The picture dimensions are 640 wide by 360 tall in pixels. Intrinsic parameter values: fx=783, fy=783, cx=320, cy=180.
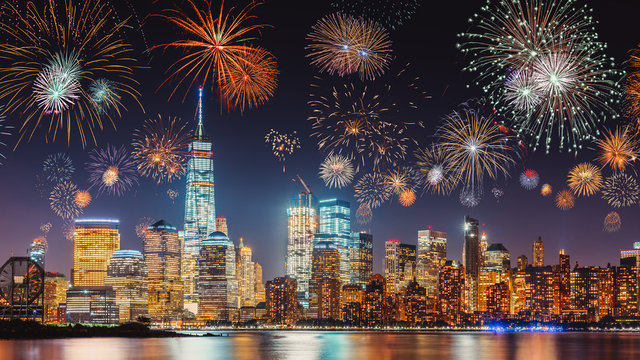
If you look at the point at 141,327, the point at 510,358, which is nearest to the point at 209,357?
the point at 510,358

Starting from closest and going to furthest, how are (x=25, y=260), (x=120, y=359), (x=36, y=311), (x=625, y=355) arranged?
(x=120, y=359) < (x=625, y=355) < (x=25, y=260) < (x=36, y=311)

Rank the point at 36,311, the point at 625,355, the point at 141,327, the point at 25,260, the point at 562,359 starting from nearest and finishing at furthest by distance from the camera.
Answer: the point at 562,359 < the point at 625,355 < the point at 25,260 < the point at 36,311 < the point at 141,327

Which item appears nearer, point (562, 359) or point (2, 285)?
point (562, 359)

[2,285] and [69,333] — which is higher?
[2,285]

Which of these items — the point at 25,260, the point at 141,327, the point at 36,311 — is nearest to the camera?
the point at 25,260

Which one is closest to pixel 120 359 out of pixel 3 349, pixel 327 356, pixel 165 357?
pixel 165 357

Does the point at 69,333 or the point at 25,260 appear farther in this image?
the point at 69,333

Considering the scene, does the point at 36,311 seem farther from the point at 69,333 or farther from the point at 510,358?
the point at 510,358

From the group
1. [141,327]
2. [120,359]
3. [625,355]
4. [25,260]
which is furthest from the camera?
[141,327]

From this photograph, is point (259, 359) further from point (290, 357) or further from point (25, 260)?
point (25, 260)
